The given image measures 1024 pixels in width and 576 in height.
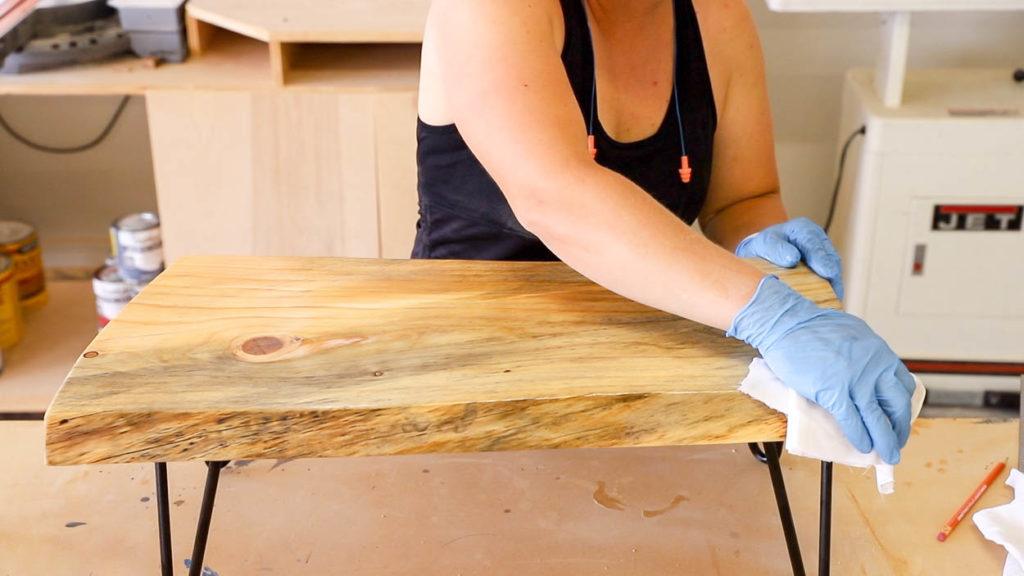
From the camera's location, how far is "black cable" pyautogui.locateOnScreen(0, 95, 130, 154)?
253 centimetres

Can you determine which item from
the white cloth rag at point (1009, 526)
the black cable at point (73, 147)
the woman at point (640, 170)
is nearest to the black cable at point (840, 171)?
the woman at point (640, 170)

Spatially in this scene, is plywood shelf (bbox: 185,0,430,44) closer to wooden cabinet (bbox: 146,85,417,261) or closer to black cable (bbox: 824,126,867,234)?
wooden cabinet (bbox: 146,85,417,261)

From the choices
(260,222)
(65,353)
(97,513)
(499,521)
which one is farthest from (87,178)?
(499,521)

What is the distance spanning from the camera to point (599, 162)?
1240 mm

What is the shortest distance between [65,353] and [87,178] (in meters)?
0.53

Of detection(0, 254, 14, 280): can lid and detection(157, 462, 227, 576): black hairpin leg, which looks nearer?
detection(157, 462, 227, 576): black hairpin leg

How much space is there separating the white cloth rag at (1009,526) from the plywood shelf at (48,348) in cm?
178

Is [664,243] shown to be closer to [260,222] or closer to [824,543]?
[824,543]

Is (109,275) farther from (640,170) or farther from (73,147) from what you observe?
(640,170)

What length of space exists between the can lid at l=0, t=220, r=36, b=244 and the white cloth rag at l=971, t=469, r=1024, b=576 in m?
2.05

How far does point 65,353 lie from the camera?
2.30 m

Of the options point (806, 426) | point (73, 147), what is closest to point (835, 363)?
point (806, 426)

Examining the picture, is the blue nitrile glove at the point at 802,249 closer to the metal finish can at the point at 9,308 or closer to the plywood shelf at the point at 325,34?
the plywood shelf at the point at 325,34

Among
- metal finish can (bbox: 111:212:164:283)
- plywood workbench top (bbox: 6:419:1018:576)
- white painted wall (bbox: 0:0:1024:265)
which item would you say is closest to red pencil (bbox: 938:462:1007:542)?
plywood workbench top (bbox: 6:419:1018:576)
